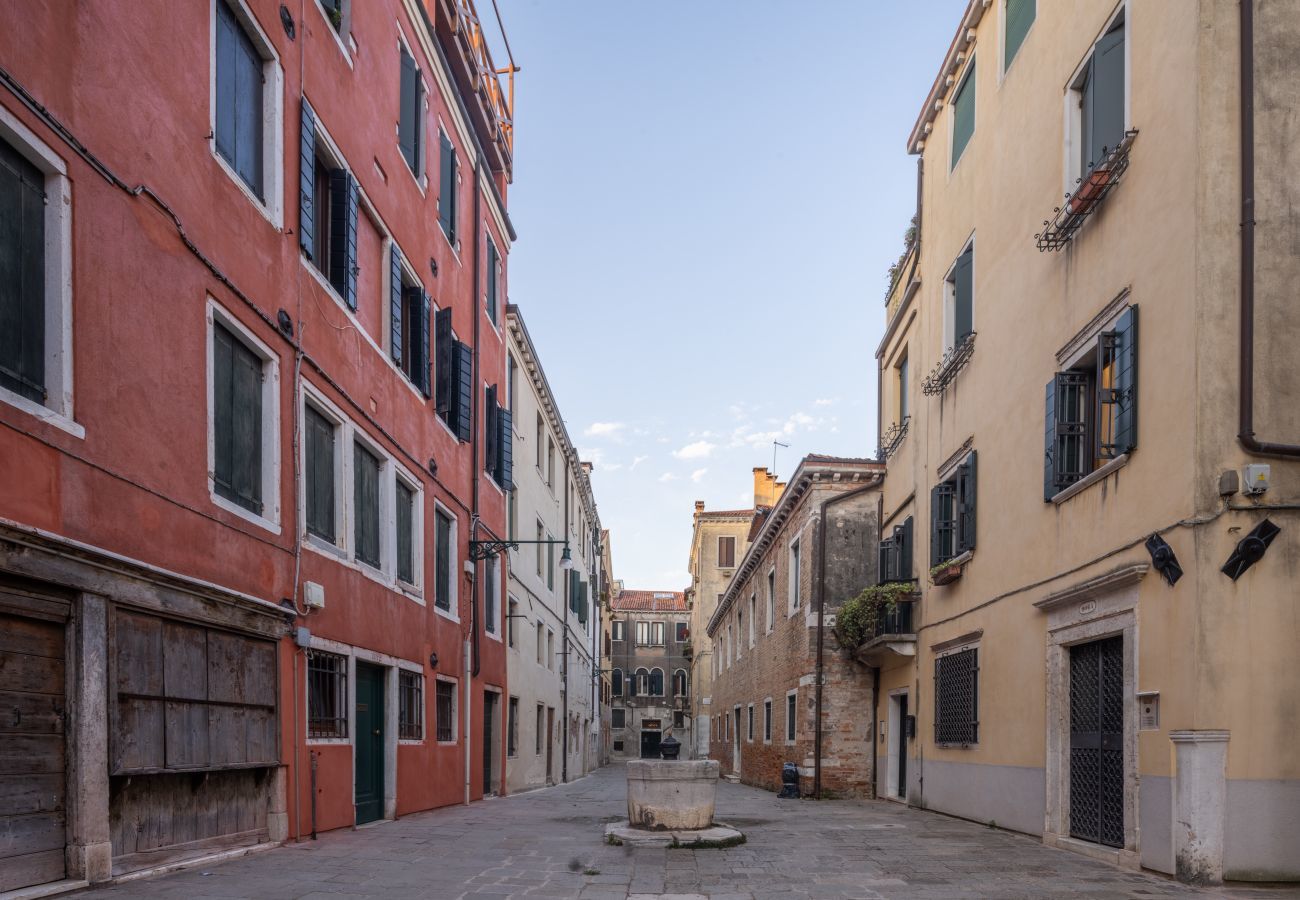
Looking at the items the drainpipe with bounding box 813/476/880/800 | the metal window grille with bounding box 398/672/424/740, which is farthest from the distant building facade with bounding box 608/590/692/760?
the metal window grille with bounding box 398/672/424/740

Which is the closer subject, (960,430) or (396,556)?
(396,556)

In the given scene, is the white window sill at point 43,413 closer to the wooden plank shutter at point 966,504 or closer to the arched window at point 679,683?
the wooden plank shutter at point 966,504

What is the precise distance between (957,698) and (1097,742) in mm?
4721

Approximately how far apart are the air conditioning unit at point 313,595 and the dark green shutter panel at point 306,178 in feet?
10.4

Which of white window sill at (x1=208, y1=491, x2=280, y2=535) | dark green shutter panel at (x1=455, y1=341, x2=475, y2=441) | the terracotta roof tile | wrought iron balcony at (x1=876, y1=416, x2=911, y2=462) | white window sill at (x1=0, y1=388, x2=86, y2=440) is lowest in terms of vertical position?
the terracotta roof tile

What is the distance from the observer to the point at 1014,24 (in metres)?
12.8

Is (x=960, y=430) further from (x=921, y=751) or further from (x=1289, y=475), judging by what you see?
(x=1289, y=475)

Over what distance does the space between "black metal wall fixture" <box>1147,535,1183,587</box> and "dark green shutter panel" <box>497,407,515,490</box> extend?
13224 mm

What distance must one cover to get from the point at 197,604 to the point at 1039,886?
6435 millimetres

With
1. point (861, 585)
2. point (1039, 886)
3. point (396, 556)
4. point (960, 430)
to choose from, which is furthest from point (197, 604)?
point (861, 585)

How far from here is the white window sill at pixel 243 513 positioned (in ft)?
27.5

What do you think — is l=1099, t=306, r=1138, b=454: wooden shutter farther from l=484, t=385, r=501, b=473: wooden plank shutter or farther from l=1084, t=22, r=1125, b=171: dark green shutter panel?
l=484, t=385, r=501, b=473: wooden plank shutter

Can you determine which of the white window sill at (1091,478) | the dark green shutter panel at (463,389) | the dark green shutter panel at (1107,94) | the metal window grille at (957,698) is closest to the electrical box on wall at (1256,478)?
the white window sill at (1091,478)

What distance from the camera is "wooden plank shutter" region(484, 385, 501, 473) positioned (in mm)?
19316
